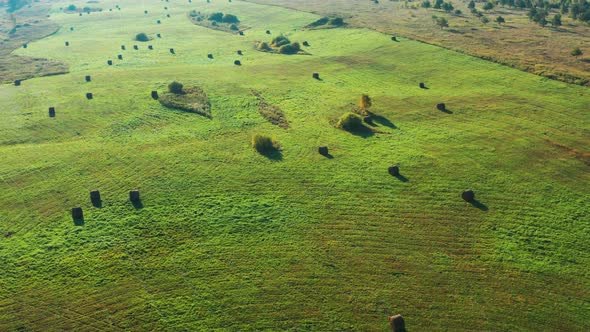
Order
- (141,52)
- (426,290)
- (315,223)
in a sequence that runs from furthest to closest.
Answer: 1. (141,52)
2. (315,223)
3. (426,290)

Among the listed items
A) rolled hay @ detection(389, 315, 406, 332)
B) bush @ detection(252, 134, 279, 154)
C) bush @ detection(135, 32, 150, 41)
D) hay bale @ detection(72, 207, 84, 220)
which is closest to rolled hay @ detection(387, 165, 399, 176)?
bush @ detection(252, 134, 279, 154)

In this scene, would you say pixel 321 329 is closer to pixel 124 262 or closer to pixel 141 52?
pixel 124 262

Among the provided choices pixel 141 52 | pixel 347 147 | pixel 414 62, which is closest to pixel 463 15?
pixel 414 62

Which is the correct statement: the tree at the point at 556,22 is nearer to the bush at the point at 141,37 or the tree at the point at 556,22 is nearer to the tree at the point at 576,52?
the tree at the point at 576,52

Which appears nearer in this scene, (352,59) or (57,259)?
(57,259)

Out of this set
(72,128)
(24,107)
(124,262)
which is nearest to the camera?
(124,262)

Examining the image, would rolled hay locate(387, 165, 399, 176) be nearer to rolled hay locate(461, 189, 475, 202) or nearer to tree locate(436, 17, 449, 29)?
rolled hay locate(461, 189, 475, 202)
